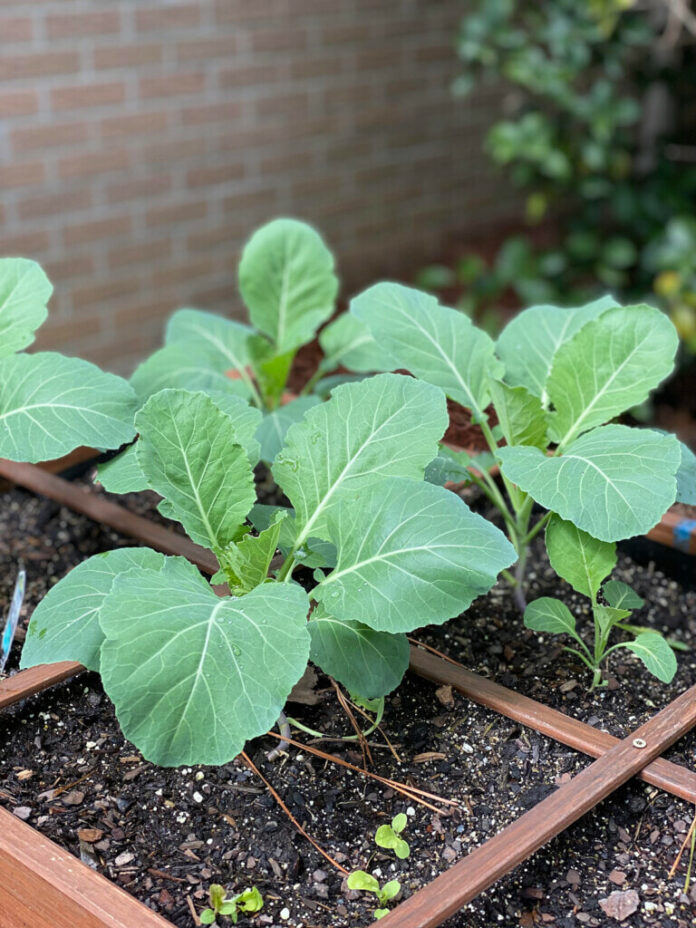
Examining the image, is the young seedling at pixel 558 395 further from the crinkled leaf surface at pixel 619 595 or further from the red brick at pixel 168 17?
the red brick at pixel 168 17

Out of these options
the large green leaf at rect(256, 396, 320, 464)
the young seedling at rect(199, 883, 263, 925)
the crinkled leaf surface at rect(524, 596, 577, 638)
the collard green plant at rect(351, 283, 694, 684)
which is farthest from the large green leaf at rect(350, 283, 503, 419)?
the young seedling at rect(199, 883, 263, 925)

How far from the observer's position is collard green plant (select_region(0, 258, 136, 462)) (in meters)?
1.21

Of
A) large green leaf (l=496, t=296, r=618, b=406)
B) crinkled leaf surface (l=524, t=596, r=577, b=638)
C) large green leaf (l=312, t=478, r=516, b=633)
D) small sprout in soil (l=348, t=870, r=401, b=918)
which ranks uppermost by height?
large green leaf (l=496, t=296, r=618, b=406)

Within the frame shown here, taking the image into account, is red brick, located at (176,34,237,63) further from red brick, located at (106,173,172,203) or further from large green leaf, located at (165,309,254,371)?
large green leaf, located at (165,309,254,371)

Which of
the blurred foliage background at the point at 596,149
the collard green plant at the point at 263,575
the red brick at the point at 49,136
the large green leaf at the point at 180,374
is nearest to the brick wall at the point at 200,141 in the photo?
the red brick at the point at 49,136

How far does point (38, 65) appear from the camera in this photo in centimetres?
303

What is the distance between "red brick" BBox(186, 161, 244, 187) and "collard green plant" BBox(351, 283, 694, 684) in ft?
7.69

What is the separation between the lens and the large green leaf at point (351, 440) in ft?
3.81

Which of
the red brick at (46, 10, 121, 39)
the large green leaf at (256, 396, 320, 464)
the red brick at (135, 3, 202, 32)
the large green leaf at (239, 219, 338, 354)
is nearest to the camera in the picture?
the large green leaf at (256, 396, 320, 464)

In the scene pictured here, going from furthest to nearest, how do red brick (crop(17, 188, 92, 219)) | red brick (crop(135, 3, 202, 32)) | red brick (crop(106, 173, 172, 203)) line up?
1. red brick (crop(106, 173, 172, 203))
2. red brick (crop(135, 3, 202, 32))
3. red brick (crop(17, 188, 92, 219))

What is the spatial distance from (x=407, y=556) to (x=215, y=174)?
2.84 metres

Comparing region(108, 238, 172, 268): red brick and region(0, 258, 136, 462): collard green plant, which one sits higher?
region(0, 258, 136, 462): collard green plant

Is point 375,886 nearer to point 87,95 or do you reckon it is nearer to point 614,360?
point 614,360

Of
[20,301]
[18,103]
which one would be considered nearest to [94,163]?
[18,103]
